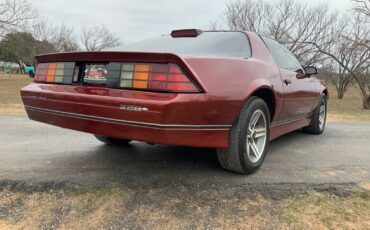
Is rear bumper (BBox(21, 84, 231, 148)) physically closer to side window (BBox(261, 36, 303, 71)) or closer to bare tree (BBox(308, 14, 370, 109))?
side window (BBox(261, 36, 303, 71))

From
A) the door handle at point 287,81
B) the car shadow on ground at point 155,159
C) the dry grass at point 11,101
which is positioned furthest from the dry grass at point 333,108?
the door handle at point 287,81

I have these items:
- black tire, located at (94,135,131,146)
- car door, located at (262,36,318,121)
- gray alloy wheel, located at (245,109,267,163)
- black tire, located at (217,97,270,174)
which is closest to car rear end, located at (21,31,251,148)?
black tire, located at (217,97,270,174)

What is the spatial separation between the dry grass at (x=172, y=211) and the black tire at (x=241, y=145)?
42 cm

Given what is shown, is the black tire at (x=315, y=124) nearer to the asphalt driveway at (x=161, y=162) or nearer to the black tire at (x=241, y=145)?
the asphalt driveway at (x=161, y=162)

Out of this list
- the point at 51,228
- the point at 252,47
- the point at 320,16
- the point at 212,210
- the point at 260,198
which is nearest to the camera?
the point at 51,228

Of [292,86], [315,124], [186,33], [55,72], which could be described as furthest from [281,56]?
[55,72]

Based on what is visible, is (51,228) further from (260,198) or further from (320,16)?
(320,16)

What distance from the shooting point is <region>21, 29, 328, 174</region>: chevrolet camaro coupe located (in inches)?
114

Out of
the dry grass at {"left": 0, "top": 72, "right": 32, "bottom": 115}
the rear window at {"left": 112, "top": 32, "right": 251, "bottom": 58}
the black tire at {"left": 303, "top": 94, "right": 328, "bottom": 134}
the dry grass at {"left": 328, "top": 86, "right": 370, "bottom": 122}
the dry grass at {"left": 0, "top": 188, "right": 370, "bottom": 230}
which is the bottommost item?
the dry grass at {"left": 0, "top": 72, "right": 32, "bottom": 115}

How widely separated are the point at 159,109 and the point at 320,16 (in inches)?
918

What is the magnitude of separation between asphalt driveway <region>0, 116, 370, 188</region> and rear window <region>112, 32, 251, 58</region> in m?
1.11

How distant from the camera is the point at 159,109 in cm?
280

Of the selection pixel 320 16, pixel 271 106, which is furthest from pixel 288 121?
pixel 320 16

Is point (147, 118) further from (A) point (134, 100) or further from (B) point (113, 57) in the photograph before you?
(B) point (113, 57)
